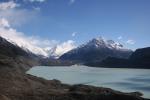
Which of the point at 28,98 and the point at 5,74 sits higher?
the point at 5,74

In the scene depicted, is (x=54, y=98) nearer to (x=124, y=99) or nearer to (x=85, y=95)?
(x=85, y=95)

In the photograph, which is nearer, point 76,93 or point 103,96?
point 103,96

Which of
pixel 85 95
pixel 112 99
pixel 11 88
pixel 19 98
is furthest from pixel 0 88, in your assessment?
pixel 112 99

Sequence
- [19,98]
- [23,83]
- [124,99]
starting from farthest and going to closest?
[23,83] → [19,98] → [124,99]

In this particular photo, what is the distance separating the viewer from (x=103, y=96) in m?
68.8

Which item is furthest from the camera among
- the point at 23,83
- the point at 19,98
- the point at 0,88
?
the point at 23,83

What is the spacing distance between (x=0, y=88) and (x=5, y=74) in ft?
55.8

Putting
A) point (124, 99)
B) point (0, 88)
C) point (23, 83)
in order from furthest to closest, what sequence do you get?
point (23, 83)
point (0, 88)
point (124, 99)

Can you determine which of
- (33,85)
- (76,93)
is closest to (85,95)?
(76,93)

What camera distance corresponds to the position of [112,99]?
6738 cm

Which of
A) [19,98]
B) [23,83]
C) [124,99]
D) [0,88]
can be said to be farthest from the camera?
[23,83]

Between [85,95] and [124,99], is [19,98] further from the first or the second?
[124,99]

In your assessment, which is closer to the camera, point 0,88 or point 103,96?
point 103,96

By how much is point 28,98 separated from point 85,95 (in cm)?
1274
